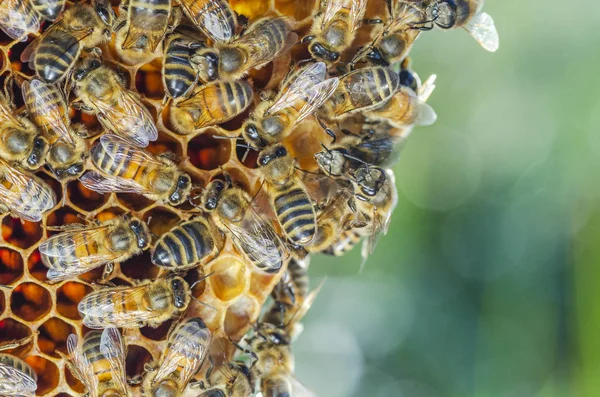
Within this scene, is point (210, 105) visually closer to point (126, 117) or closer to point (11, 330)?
point (126, 117)

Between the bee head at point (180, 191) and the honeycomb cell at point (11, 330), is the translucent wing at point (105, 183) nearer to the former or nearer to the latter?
the bee head at point (180, 191)

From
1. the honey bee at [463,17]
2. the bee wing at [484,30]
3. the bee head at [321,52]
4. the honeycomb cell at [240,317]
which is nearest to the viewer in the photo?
the bee head at [321,52]

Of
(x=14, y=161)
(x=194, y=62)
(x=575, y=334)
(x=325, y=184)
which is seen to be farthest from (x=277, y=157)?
(x=575, y=334)

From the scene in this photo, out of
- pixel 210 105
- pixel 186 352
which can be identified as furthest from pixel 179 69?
pixel 186 352

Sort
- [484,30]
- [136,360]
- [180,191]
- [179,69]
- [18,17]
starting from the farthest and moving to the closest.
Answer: [484,30], [136,360], [180,191], [179,69], [18,17]

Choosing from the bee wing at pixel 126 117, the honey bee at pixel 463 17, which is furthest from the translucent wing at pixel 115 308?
the honey bee at pixel 463 17
